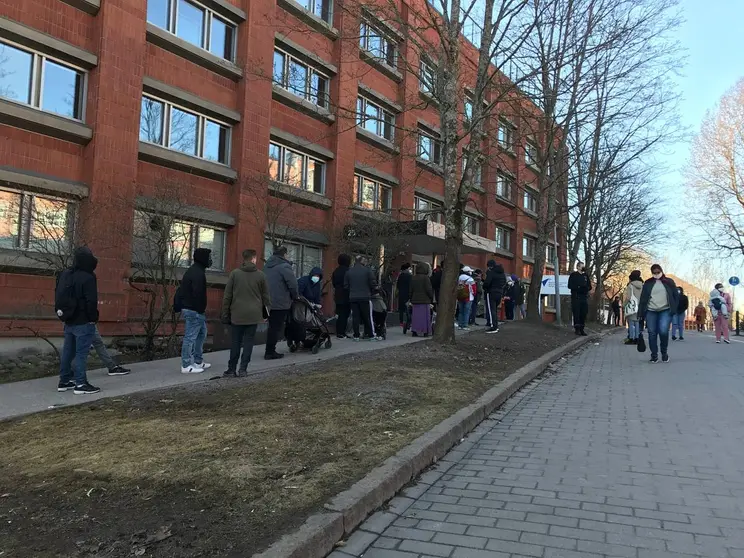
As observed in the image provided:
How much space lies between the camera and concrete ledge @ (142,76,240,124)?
44.6 feet

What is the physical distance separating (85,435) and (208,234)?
34.1 feet

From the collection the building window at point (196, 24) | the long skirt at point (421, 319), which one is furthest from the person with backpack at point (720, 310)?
the building window at point (196, 24)

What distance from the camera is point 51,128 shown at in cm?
1164

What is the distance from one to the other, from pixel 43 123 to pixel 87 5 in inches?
111

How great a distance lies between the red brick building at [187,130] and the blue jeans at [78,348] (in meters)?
3.28

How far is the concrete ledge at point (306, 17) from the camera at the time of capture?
16922 mm

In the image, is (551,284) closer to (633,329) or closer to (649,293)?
(633,329)

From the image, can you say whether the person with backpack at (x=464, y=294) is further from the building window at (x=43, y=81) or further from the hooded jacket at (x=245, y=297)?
the building window at (x=43, y=81)

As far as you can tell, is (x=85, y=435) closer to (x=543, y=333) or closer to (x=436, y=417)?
(x=436, y=417)

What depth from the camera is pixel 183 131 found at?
1477cm

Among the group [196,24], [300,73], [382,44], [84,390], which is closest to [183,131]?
[196,24]

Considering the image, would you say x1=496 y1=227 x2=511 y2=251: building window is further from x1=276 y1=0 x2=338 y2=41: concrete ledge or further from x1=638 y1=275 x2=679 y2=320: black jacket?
x1=638 y1=275 x2=679 y2=320: black jacket

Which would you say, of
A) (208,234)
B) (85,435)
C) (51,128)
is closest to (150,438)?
(85,435)

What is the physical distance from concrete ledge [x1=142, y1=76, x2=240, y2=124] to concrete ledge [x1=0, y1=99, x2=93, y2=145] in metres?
2.02
